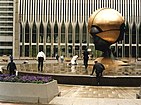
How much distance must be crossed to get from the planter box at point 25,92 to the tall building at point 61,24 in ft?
226

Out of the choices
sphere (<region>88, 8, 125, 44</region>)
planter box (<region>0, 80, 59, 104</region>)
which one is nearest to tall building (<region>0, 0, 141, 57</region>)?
sphere (<region>88, 8, 125, 44</region>)

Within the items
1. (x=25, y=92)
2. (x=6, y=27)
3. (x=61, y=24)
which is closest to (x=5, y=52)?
(x=6, y=27)

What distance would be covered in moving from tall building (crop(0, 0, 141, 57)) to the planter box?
69.0 metres

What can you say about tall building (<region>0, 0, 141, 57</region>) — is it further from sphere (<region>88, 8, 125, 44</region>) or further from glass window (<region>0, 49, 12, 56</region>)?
sphere (<region>88, 8, 125, 44</region>)

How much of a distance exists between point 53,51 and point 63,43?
3270 mm

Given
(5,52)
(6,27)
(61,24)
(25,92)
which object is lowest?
(25,92)

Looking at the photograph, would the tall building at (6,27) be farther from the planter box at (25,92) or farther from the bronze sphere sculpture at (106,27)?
the planter box at (25,92)

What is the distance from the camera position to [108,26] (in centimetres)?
2477

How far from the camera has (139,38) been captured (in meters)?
79.1

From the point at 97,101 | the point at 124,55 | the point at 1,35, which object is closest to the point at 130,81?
the point at 97,101

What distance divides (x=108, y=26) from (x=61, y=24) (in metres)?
55.8

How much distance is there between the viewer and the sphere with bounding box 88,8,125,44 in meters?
24.8

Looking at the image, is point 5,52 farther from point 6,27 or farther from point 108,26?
point 108,26

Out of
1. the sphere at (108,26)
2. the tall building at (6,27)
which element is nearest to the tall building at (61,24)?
the tall building at (6,27)
